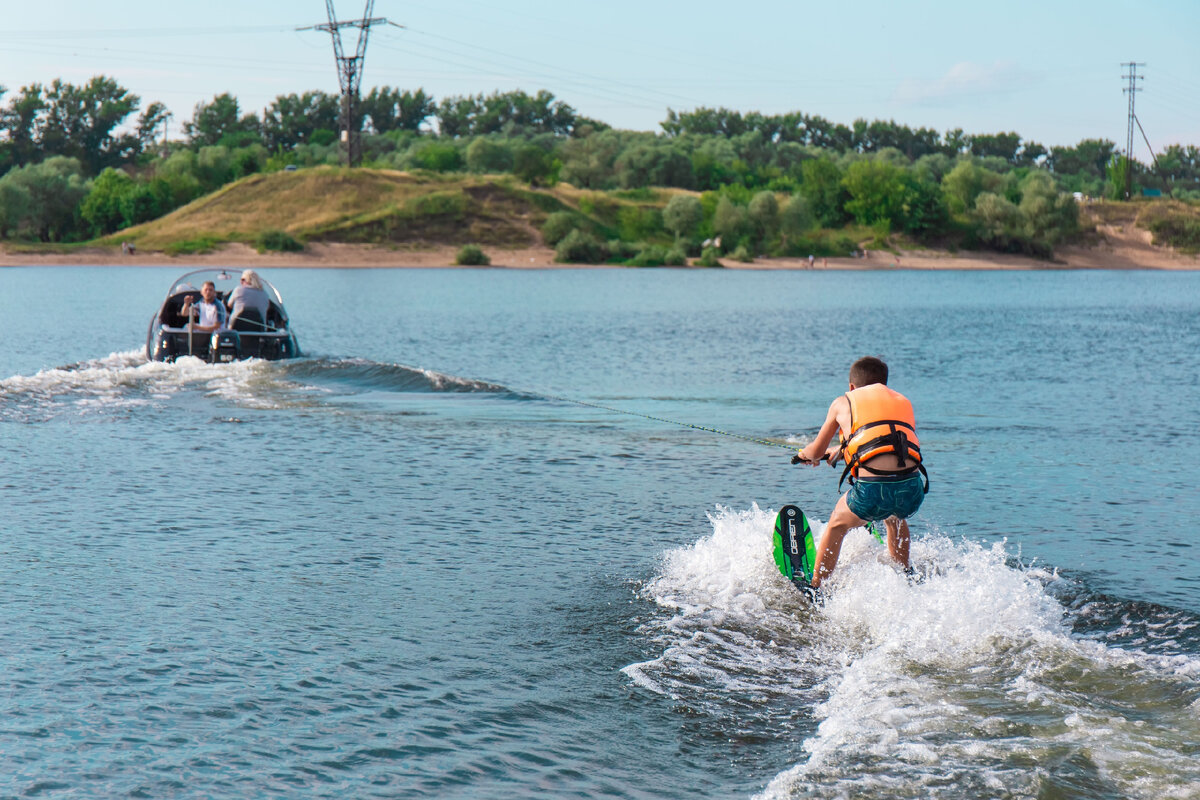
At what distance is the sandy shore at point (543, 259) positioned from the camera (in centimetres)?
9969

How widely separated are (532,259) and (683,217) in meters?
19.4

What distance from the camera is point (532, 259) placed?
349ft

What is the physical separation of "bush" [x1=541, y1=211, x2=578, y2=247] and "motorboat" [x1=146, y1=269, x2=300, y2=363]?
85.4 meters

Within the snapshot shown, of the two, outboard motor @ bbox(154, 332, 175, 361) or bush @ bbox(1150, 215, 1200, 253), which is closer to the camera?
outboard motor @ bbox(154, 332, 175, 361)

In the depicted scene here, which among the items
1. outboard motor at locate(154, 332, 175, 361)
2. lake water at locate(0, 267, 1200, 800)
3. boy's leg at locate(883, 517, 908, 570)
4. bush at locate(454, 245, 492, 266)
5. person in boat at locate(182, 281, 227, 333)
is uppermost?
bush at locate(454, 245, 492, 266)

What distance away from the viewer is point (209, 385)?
22.8 m

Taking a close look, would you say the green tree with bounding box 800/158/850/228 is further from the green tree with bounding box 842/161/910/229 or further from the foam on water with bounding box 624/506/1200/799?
the foam on water with bounding box 624/506/1200/799

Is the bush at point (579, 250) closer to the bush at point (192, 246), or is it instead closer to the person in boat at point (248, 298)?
the bush at point (192, 246)

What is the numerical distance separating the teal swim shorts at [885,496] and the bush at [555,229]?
104 metres

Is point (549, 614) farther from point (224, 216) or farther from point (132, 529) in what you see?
point (224, 216)

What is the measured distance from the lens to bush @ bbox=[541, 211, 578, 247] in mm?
111250

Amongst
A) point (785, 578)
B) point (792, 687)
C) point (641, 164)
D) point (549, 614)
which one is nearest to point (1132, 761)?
point (792, 687)

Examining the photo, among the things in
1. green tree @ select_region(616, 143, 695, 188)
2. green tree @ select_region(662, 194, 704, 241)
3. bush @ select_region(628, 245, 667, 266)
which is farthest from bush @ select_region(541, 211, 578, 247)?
green tree @ select_region(616, 143, 695, 188)

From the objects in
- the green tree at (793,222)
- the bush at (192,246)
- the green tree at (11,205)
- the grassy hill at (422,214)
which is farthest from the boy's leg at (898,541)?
the green tree at (11,205)
